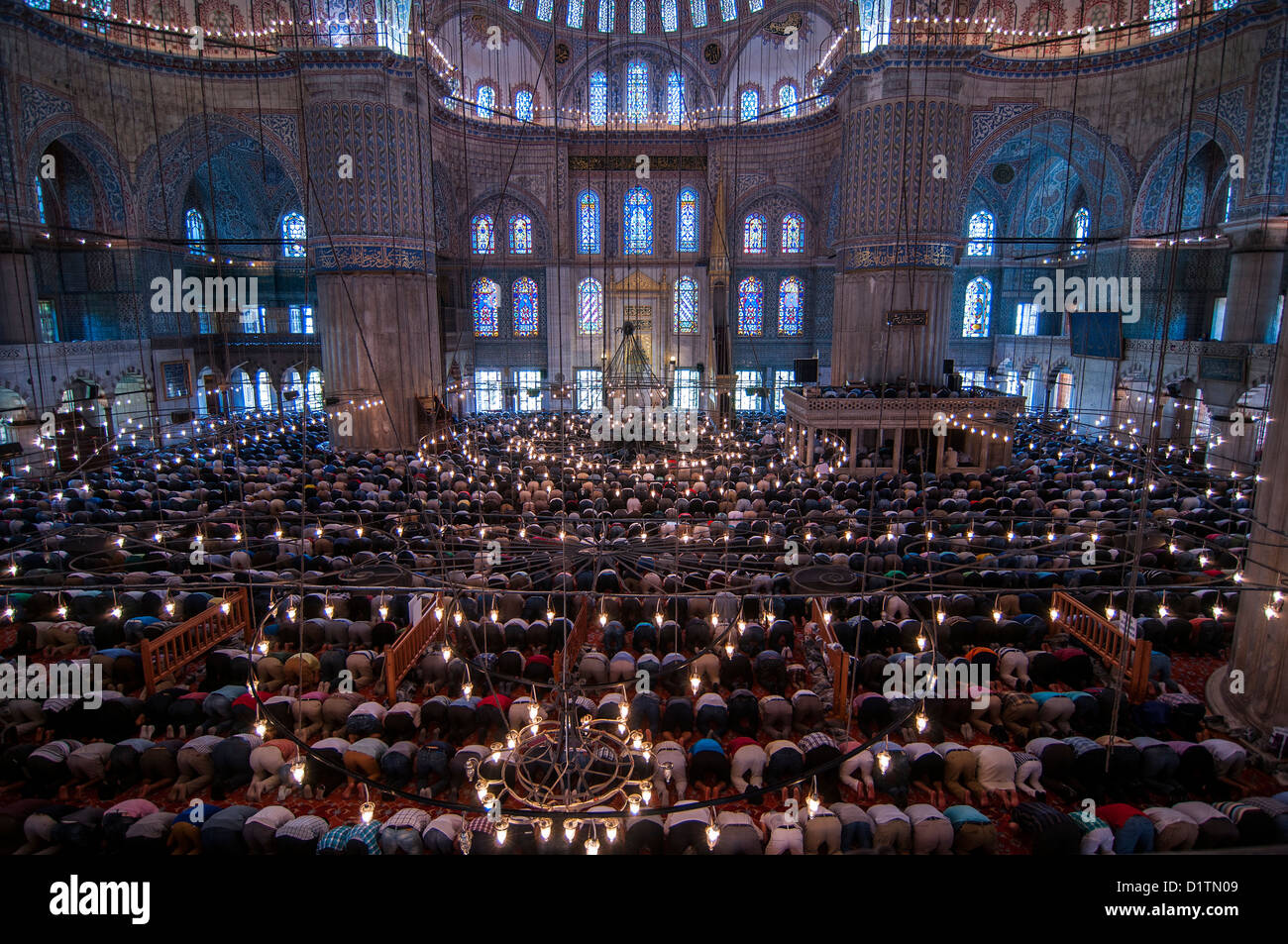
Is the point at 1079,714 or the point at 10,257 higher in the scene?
the point at 10,257

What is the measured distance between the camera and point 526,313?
29.2m

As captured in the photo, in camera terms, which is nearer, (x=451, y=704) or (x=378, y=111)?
(x=451, y=704)

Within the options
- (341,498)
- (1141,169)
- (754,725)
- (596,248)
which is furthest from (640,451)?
(1141,169)

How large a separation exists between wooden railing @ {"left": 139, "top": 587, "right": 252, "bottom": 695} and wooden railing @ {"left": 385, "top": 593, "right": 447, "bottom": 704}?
7.79 ft

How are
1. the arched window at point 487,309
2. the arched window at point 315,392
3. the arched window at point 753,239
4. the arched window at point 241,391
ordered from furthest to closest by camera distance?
the arched window at point 487,309
the arched window at point 753,239
the arched window at point 315,392
the arched window at point 241,391

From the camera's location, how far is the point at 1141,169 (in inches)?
806

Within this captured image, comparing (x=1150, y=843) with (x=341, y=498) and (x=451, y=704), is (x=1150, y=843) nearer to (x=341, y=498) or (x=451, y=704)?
(x=451, y=704)

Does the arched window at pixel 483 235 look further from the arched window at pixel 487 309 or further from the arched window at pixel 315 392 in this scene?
the arched window at pixel 315 392

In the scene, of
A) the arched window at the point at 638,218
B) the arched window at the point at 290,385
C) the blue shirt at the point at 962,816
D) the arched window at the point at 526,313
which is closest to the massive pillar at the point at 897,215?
the arched window at the point at 638,218

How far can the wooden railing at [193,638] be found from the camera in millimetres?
8225

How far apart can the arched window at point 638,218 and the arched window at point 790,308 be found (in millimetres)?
5309
